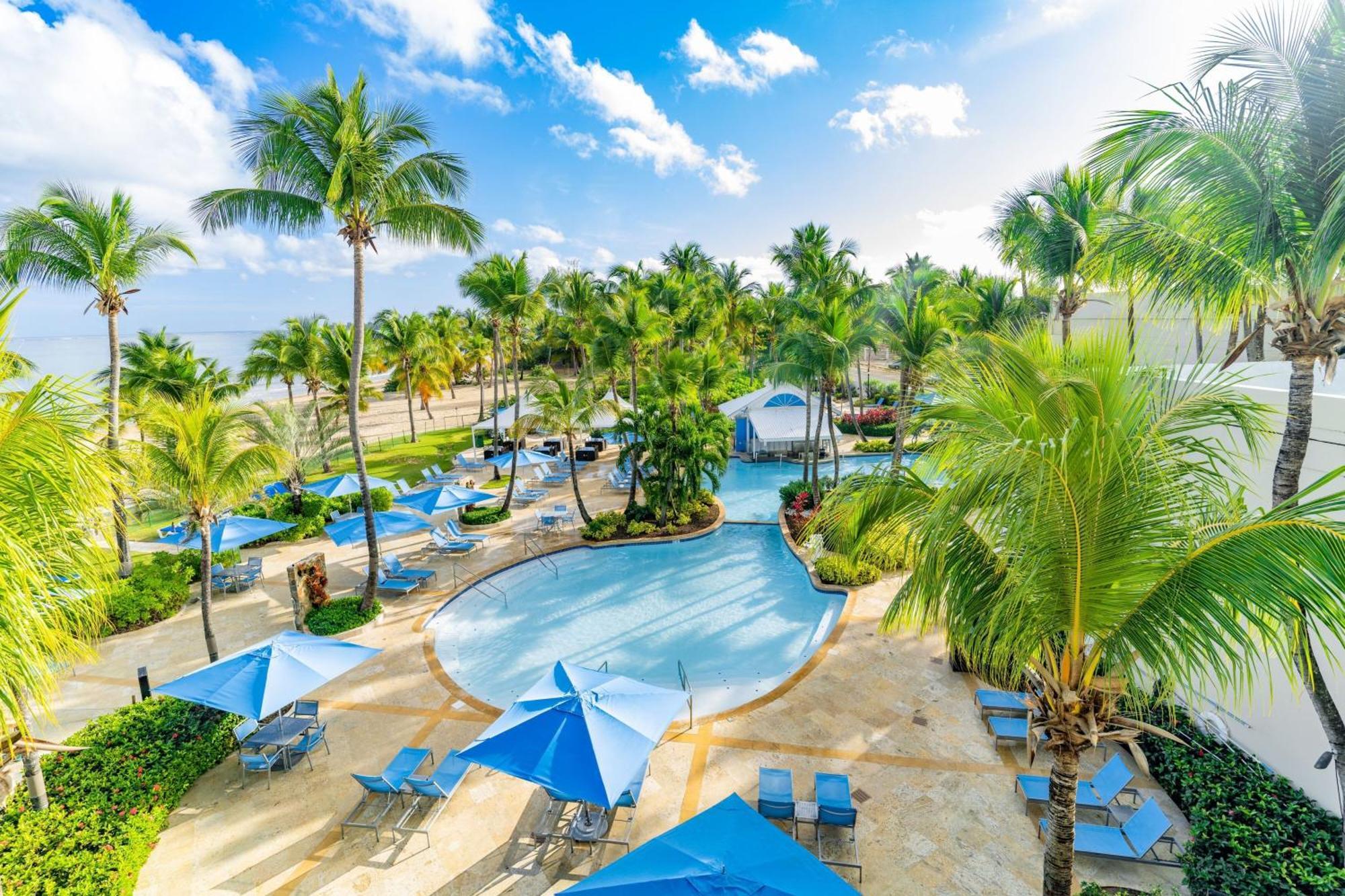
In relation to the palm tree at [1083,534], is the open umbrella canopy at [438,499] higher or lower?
lower

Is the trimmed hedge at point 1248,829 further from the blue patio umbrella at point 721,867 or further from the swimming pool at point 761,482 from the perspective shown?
the swimming pool at point 761,482

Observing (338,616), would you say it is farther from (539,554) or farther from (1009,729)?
(1009,729)

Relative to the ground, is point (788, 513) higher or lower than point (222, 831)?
higher

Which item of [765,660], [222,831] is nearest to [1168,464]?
[765,660]

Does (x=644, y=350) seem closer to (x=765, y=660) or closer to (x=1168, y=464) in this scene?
(x=765, y=660)

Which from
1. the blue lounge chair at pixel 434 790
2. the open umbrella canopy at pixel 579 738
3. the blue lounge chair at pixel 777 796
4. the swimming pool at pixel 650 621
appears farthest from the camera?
the swimming pool at pixel 650 621

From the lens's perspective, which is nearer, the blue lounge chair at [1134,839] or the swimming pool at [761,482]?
the blue lounge chair at [1134,839]

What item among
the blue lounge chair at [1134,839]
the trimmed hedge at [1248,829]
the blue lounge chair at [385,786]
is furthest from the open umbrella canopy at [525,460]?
the trimmed hedge at [1248,829]
